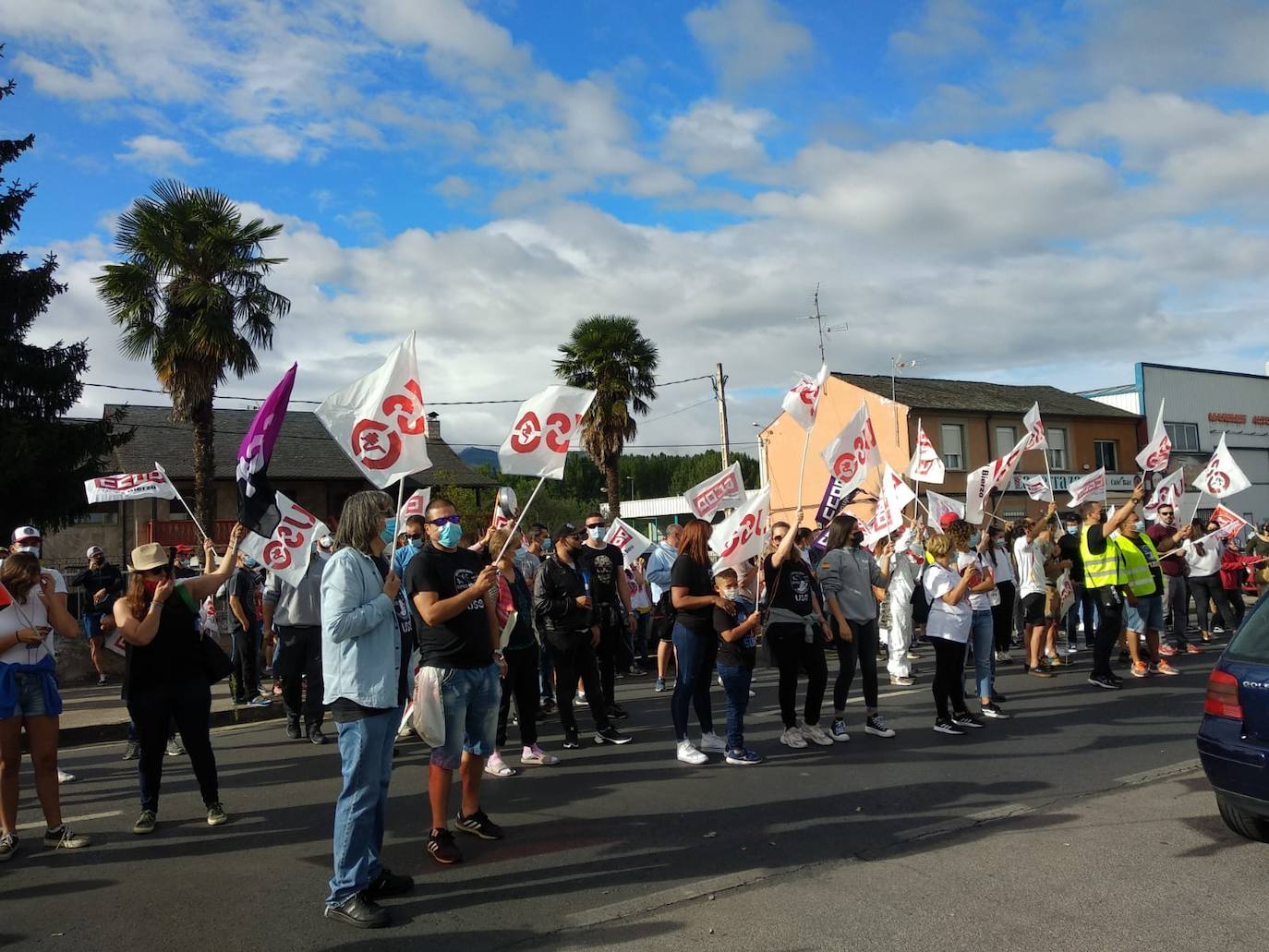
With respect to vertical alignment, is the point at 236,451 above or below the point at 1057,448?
above

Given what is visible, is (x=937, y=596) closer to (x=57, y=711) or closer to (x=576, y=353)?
(x=57, y=711)

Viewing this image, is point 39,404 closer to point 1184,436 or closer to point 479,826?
point 479,826

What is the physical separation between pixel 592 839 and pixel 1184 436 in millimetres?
47552

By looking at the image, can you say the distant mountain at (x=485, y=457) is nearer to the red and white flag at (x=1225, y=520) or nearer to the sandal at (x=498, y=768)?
the sandal at (x=498, y=768)

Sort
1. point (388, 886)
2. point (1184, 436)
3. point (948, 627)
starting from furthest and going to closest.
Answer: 1. point (1184, 436)
2. point (948, 627)
3. point (388, 886)

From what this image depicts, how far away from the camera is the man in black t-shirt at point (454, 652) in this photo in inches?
215

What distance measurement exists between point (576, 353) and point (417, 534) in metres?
26.0

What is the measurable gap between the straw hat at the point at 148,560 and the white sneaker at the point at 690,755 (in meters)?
3.94

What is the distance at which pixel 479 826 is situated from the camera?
5.91 meters

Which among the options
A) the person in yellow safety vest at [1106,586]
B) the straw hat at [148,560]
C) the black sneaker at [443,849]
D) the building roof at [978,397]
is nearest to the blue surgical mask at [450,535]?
the black sneaker at [443,849]

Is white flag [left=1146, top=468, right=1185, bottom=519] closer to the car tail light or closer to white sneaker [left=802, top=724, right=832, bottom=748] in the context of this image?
white sneaker [left=802, top=724, right=832, bottom=748]

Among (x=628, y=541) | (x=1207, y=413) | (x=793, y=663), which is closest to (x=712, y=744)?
(x=793, y=663)

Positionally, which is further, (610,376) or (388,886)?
(610,376)

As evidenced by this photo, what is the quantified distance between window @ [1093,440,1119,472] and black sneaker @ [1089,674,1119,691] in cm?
3676
